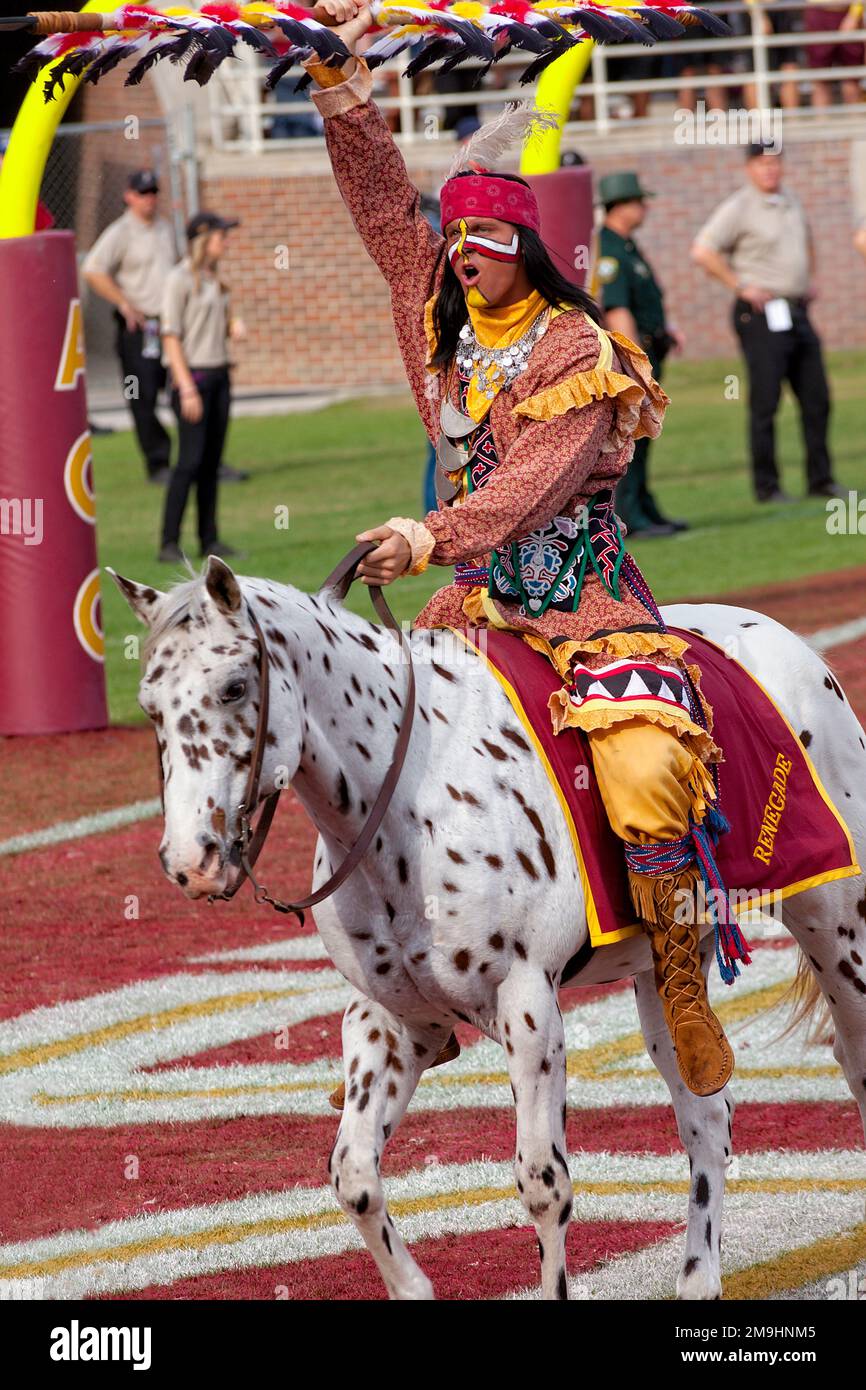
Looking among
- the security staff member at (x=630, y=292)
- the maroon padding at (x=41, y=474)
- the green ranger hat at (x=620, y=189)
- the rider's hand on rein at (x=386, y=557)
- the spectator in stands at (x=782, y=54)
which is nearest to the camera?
the rider's hand on rein at (x=386, y=557)

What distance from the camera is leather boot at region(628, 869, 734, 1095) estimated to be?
5121 millimetres

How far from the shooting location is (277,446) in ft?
83.5

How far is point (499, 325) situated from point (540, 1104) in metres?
1.75

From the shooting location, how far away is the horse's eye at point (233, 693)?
4.38 m

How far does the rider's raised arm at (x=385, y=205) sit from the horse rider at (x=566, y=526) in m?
0.03

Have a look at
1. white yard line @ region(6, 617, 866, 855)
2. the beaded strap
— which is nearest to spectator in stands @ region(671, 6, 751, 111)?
white yard line @ region(6, 617, 866, 855)

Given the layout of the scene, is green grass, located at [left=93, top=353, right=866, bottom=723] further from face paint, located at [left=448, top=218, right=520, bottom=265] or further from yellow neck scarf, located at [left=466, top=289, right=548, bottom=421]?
face paint, located at [left=448, top=218, right=520, bottom=265]

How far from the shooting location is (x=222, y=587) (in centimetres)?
439

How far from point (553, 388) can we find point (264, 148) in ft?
89.0

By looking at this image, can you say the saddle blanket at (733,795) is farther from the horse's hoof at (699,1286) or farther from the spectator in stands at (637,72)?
the spectator in stands at (637,72)

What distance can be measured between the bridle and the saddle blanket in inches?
13.4

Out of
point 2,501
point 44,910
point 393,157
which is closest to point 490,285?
point 393,157

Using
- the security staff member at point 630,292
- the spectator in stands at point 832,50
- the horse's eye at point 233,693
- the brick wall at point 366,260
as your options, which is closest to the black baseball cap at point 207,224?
the security staff member at point 630,292

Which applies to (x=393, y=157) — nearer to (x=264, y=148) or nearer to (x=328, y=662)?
(x=328, y=662)
